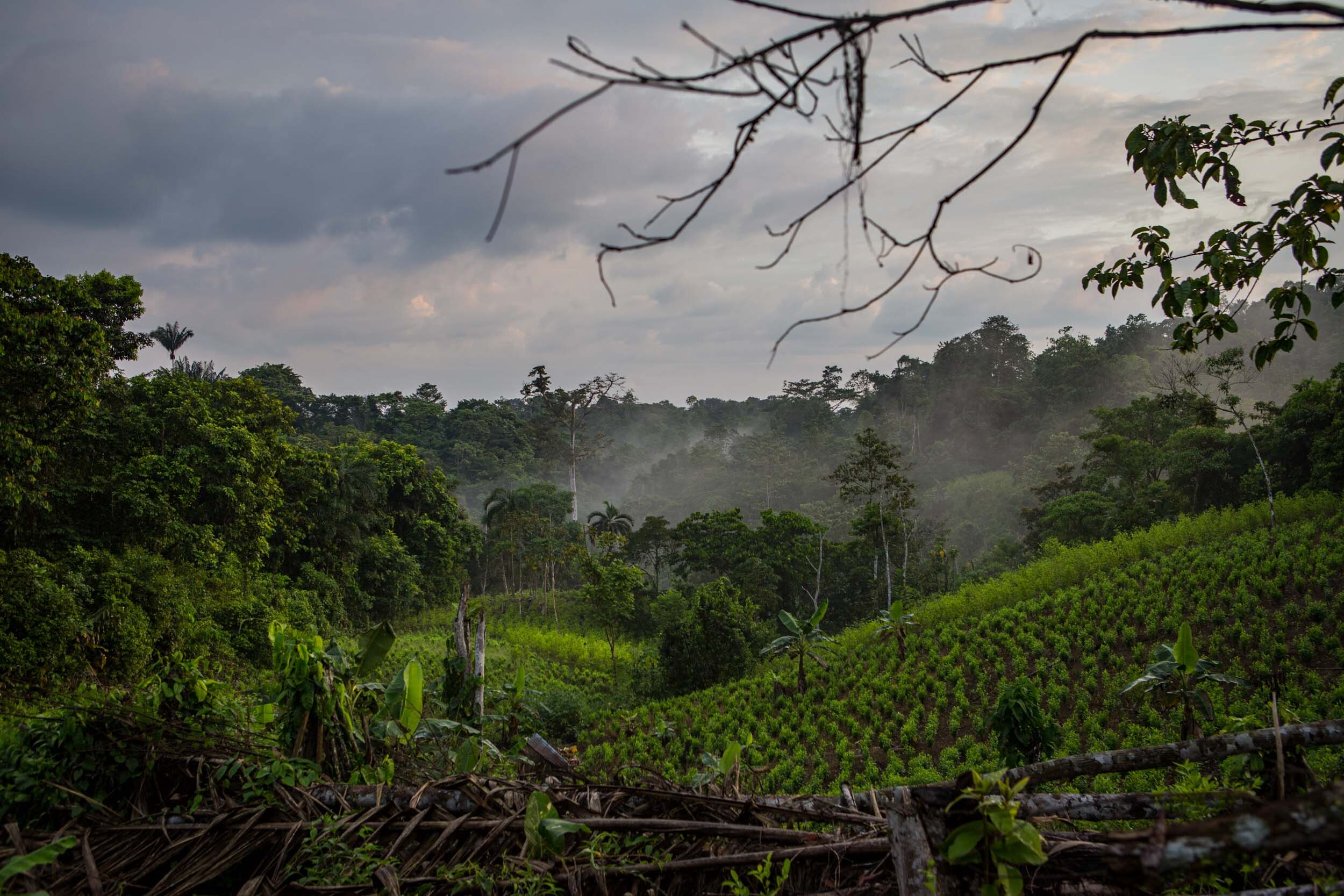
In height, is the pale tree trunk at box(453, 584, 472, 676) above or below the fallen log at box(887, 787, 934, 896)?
below

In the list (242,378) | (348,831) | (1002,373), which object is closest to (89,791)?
(348,831)

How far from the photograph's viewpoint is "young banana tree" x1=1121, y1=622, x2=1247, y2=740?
3.63 metres

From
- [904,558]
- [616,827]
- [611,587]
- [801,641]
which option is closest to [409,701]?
[616,827]

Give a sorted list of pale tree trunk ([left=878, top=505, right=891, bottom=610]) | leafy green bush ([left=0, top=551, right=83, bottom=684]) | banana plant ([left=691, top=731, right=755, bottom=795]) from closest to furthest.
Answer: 1. banana plant ([left=691, top=731, right=755, bottom=795])
2. leafy green bush ([left=0, top=551, right=83, bottom=684])
3. pale tree trunk ([left=878, top=505, right=891, bottom=610])

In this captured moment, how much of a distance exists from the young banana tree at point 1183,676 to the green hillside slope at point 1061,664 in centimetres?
112

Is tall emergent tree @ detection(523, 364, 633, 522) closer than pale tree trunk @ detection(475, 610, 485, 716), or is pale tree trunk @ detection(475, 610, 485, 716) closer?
pale tree trunk @ detection(475, 610, 485, 716)

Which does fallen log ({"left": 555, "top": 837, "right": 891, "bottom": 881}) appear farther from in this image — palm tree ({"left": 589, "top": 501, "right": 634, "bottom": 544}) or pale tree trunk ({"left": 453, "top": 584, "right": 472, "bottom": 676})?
palm tree ({"left": 589, "top": 501, "right": 634, "bottom": 544})

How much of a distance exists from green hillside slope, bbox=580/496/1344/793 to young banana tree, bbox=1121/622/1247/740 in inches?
44.2

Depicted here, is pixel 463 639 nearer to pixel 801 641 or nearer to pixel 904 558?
pixel 801 641

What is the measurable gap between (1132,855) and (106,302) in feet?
52.8

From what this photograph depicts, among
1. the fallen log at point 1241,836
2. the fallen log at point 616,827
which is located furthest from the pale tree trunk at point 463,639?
the fallen log at point 1241,836

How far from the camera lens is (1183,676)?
445cm

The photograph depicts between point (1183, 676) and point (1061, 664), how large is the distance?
17.4 ft

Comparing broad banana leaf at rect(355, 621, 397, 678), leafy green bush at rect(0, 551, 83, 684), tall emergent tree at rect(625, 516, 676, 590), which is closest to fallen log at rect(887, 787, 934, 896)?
broad banana leaf at rect(355, 621, 397, 678)
